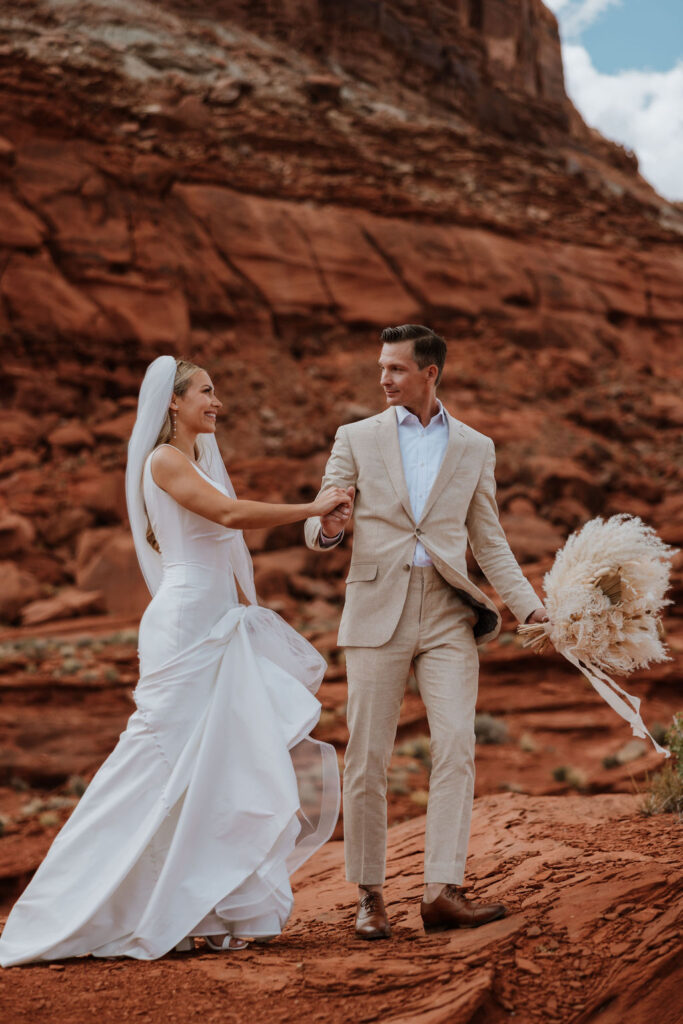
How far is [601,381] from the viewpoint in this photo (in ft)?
92.1

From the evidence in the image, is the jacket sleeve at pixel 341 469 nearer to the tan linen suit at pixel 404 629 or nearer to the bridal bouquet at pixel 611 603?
the tan linen suit at pixel 404 629

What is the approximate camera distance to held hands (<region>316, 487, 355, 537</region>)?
4.48 m

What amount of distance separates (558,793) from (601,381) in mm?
18707

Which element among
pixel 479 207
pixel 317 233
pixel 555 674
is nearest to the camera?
pixel 555 674

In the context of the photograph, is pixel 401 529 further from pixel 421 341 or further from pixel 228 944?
pixel 228 944

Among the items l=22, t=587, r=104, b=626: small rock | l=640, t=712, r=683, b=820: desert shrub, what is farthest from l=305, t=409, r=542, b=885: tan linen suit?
l=22, t=587, r=104, b=626: small rock

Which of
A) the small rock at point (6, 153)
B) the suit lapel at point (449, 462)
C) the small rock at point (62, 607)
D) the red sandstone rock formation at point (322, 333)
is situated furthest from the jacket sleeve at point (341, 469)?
the small rock at point (6, 153)

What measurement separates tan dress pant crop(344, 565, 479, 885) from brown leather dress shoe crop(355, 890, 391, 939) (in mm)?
71

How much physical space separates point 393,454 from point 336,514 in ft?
1.41

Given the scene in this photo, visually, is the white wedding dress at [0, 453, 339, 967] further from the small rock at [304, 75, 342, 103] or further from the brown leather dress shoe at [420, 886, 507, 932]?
the small rock at [304, 75, 342, 103]

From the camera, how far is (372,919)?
14.4 feet

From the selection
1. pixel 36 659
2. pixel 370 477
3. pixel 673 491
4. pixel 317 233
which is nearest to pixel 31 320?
pixel 317 233

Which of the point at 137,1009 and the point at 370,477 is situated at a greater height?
the point at 370,477

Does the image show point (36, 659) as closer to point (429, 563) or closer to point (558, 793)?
point (558, 793)
